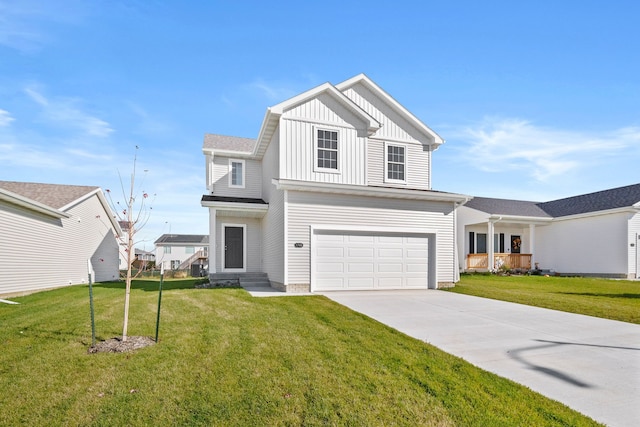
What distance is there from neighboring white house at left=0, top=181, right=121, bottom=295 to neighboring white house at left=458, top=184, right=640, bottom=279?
21.9 m

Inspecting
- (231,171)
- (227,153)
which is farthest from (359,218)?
(227,153)

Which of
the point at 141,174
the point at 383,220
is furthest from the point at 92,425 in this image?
the point at 383,220

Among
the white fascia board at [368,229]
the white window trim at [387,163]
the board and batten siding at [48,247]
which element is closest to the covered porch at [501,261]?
the white window trim at [387,163]

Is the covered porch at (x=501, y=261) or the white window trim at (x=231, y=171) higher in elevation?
the white window trim at (x=231, y=171)

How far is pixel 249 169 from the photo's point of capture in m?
17.1

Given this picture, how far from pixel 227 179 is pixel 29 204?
315 inches

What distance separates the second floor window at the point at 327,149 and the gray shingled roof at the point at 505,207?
44.9 feet

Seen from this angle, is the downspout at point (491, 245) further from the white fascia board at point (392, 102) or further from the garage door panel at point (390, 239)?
the garage door panel at point (390, 239)

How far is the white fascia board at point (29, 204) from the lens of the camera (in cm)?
1222

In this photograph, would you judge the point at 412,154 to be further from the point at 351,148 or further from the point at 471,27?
the point at 471,27

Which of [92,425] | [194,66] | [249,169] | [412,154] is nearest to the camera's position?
[92,425]

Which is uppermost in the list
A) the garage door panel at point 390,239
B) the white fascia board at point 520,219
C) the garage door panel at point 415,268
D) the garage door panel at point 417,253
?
the white fascia board at point 520,219

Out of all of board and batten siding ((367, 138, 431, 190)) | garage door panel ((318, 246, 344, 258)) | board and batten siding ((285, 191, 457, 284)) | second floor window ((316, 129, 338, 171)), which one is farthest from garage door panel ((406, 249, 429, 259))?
second floor window ((316, 129, 338, 171))

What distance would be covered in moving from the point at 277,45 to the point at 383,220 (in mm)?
7440
